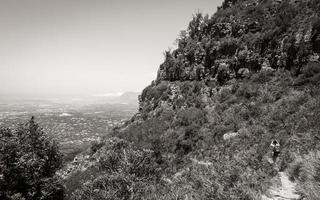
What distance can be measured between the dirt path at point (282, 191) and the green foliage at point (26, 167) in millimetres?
13919

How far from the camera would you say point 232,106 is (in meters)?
23.9

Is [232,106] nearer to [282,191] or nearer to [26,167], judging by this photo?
[282,191]

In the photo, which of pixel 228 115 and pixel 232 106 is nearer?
pixel 228 115

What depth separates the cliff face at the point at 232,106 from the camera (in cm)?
1032

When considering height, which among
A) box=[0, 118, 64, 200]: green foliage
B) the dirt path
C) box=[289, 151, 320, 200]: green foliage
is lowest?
box=[0, 118, 64, 200]: green foliage

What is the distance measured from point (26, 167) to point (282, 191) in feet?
48.6

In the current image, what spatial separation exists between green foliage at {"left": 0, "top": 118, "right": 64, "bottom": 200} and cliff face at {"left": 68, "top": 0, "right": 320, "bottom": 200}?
3.87 metres

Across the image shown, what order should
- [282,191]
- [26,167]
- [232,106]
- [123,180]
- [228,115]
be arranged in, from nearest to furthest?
1. [282,191]
2. [123,180]
3. [26,167]
4. [228,115]
5. [232,106]

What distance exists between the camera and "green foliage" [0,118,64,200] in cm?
1466

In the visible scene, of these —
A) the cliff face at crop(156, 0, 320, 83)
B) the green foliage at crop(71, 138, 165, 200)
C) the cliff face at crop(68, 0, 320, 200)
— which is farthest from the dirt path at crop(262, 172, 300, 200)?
the cliff face at crop(156, 0, 320, 83)

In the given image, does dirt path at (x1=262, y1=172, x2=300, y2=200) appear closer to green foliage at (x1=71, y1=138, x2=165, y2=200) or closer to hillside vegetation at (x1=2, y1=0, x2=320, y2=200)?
hillside vegetation at (x1=2, y1=0, x2=320, y2=200)

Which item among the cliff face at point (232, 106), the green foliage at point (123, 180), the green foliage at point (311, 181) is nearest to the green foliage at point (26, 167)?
the cliff face at point (232, 106)

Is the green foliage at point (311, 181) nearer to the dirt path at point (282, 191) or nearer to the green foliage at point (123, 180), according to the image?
the dirt path at point (282, 191)

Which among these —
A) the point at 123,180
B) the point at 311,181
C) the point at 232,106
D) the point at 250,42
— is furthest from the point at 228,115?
the point at 311,181
